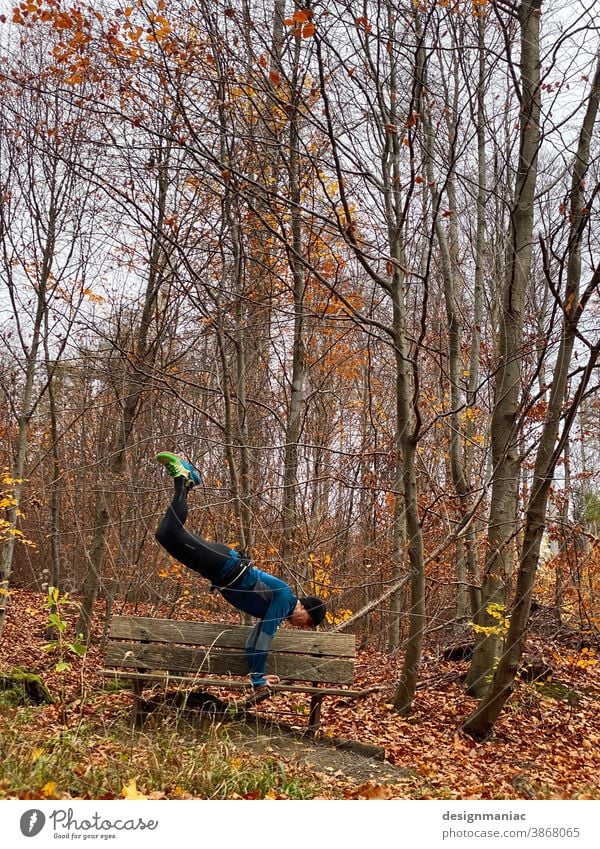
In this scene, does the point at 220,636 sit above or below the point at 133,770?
above

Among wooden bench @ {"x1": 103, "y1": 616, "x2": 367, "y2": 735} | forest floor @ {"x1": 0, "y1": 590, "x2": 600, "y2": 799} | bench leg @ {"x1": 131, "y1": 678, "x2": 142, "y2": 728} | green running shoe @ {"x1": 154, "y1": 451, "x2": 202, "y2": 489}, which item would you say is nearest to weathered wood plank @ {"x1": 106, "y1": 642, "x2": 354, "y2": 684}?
wooden bench @ {"x1": 103, "y1": 616, "x2": 367, "y2": 735}

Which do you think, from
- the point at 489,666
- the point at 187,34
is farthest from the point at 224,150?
the point at 489,666

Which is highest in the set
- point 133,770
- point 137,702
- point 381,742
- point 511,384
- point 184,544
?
point 511,384

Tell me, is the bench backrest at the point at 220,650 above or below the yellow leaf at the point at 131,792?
above

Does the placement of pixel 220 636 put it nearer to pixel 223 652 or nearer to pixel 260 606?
pixel 223 652

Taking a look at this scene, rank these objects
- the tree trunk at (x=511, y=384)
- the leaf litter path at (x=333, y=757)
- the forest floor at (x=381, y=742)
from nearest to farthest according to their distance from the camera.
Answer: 1. the forest floor at (x=381, y=742)
2. the leaf litter path at (x=333, y=757)
3. the tree trunk at (x=511, y=384)

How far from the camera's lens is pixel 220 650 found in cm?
607

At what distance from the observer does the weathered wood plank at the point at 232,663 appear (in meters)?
5.90

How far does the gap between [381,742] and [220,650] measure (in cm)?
160

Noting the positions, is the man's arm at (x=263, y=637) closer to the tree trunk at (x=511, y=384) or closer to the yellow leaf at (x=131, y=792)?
the tree trunk at (x=511, y=384)

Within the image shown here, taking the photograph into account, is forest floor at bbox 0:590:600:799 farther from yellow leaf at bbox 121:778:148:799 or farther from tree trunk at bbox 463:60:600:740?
tree trunk at bbox 463:60:600:740

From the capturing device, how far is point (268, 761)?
169 inches

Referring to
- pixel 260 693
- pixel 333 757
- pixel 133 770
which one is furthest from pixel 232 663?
pixel 133 770

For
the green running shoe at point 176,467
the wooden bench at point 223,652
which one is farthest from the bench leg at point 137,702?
the green running shoe at point 176,467
